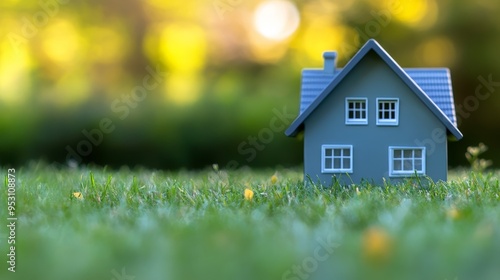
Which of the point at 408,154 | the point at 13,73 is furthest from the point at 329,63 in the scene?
the point at 13,73

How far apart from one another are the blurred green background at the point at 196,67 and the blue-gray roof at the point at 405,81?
445 centimetres

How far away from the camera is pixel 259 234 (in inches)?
139

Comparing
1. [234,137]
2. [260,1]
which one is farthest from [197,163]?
[260,1]

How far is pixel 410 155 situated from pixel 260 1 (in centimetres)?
769

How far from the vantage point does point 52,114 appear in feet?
37.3

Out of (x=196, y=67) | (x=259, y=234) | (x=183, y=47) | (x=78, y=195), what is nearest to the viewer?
(x=259, y=234)

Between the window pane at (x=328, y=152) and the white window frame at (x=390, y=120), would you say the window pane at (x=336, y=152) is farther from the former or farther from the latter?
the white window frame at (x=390, y=120)

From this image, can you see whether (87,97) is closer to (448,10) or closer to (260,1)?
(260,1)

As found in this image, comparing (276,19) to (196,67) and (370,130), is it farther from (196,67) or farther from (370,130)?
(370,130)

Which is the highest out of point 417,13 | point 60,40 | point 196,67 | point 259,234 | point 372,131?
point 417,13

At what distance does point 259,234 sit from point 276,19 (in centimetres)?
953

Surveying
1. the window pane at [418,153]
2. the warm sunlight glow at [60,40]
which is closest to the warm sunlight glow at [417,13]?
the warm sunlight glow at [60,40]

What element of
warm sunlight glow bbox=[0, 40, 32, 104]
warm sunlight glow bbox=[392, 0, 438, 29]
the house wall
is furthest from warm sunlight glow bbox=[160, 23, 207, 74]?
the house wall

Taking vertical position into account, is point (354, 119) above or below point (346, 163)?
above
